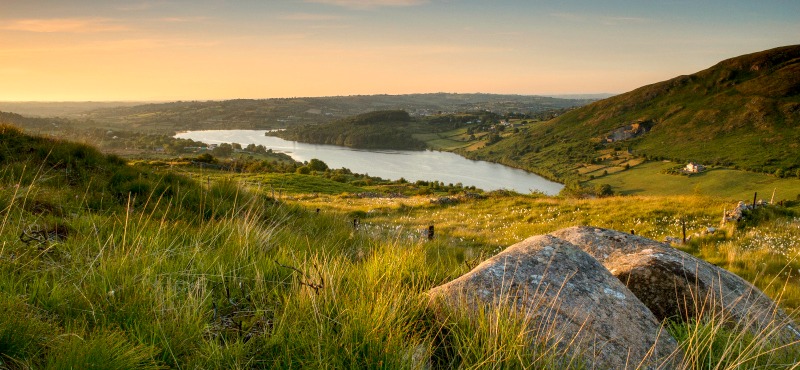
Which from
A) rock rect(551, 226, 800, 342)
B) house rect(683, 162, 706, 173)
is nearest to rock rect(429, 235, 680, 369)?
rock rect(551, 226, 800, 342)

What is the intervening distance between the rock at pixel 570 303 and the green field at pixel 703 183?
133 metres

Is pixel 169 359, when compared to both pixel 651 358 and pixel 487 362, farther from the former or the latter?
pixel 651 358

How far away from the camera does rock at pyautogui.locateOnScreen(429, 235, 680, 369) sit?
2918mm

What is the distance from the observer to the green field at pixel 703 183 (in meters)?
118

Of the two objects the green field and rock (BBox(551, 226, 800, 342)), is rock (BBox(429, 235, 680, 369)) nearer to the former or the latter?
rock (BBox(551, 226, 800, 342))

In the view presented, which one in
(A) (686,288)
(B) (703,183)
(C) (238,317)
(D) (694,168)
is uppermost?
(C) (238,317)

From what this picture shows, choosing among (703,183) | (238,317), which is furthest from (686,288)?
(703,183)

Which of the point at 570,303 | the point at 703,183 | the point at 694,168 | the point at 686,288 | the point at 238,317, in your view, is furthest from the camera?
the point at 694,168

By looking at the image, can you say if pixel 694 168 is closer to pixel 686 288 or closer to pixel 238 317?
pixel 686 288

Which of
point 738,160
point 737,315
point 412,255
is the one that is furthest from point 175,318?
point 738,160

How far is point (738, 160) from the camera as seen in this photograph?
158375 millimetres

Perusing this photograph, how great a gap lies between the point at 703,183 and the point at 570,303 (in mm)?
161245

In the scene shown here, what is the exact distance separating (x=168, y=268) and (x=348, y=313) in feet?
6.35

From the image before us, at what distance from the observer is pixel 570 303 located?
327cm
